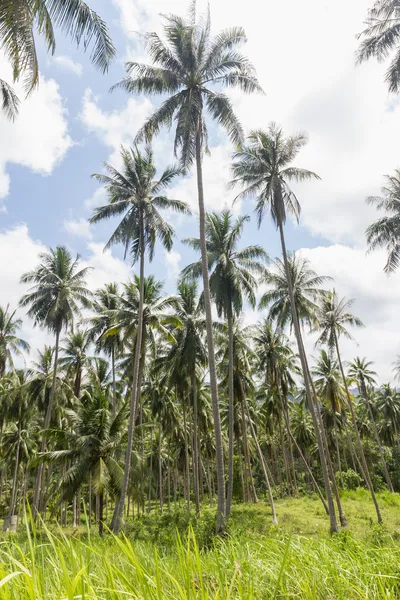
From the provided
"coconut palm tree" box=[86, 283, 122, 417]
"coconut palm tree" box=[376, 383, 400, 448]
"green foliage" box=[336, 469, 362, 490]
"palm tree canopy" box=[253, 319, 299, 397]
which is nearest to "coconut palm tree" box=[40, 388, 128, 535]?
"coconut palm tree" box=[86, 283, 122, 417]

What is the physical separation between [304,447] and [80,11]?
4945 cm

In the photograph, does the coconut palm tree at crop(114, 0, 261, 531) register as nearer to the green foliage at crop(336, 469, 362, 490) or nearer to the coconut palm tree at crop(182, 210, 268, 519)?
the coconut palm tree at crop(182, 210, 268, 519)

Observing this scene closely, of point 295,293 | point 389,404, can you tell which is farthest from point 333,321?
point 389,404

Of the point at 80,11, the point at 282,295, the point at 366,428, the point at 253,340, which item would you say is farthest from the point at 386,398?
the point at 80,11

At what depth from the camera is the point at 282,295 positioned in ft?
81.5

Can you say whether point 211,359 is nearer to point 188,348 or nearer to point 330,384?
point 188,348

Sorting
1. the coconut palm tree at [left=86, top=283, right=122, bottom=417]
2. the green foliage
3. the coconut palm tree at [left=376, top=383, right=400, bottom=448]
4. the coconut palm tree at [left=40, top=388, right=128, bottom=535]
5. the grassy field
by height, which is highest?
the coconut palm tree at [left=86, top=283, right=122, bottom=417]

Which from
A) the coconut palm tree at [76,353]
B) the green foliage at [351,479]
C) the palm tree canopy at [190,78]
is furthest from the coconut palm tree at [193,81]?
the green foliage at [351,479]

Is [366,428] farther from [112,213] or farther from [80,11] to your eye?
[80,11]

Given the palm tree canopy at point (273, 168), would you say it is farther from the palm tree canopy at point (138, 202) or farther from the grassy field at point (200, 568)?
the grassy field at point (200, 568)

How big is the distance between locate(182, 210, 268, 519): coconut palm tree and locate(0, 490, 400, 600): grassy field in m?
11.3

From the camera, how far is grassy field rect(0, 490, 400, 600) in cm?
210

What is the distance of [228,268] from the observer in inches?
837

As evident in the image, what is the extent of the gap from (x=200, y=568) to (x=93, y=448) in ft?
62.3
